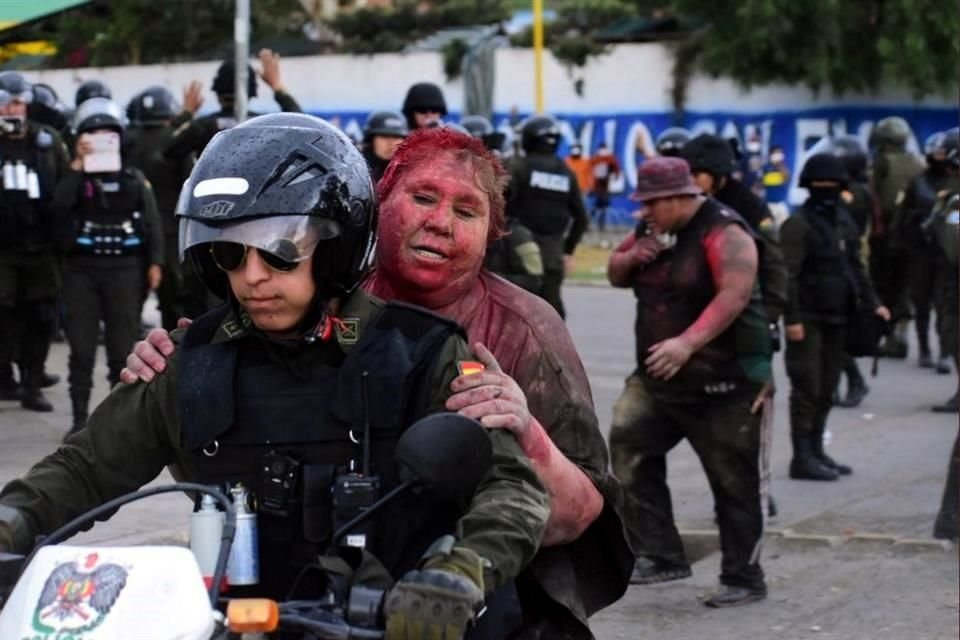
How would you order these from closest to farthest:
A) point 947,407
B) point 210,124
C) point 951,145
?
point 210,124
point 947,407
point 951,145

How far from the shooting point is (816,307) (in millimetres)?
10703

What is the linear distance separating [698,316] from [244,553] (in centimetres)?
502

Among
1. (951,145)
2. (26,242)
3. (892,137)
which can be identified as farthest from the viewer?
(892,137)

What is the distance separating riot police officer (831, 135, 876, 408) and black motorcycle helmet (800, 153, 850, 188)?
5.71 feet

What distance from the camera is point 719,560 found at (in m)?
8.70

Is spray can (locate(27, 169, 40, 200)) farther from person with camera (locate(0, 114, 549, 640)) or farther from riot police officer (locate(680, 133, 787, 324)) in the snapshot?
person with camera (locate(0, 114, 549, 640))

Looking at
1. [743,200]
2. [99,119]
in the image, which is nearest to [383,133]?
[99,119]

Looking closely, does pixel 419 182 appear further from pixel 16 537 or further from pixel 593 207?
pixel 593 207

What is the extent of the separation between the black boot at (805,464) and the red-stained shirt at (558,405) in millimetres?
7121

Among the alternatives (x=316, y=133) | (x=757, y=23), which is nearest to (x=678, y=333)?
(x=316, y=133)

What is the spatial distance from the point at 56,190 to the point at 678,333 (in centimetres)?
433

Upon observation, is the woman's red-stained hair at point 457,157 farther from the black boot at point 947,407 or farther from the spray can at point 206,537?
the black boot at point 947,407

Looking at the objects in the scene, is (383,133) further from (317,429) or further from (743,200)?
(317,429)

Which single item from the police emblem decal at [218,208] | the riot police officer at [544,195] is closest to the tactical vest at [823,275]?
the riot police officer at [544,195]
